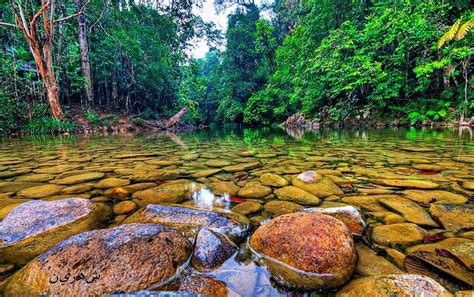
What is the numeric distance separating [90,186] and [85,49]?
50.0ft

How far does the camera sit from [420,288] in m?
0.85

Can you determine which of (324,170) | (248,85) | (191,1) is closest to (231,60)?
(248,85)

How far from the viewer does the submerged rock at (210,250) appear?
1.14 m

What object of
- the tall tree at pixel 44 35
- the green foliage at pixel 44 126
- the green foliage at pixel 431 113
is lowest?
the green foliage at pixel 44 126

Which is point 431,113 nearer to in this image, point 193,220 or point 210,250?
point 193,220

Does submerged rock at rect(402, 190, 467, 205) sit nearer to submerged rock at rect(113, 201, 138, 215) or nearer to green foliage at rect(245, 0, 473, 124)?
submerged rock at rect(113, 201, 138, 215)

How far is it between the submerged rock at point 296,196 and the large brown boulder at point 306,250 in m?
0.63

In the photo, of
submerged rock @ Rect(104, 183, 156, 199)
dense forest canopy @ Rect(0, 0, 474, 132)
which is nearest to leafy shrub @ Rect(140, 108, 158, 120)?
dense forest canopy @ Rect(0, 0, 474, 132)

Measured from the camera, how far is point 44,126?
11469mm

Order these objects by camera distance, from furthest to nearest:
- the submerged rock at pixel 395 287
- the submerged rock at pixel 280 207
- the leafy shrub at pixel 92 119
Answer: the leafy shrub at pixel 92 119
the submerged rock at pixel 280 207
the submerged rock at pixel 395 287

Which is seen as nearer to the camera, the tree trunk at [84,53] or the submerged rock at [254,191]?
the submerged rock at [254,191]

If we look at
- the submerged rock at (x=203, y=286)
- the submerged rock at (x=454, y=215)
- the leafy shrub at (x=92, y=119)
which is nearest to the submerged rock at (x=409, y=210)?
the submerged rock at (x=454, y=215)

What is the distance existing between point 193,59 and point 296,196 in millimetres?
16580

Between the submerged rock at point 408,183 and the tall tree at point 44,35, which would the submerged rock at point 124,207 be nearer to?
the submerged rock at point 408,183
